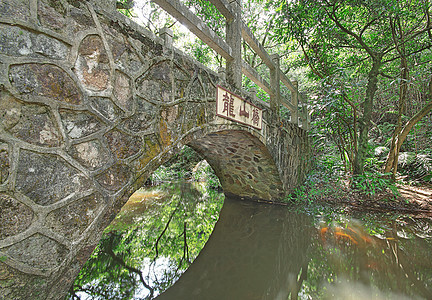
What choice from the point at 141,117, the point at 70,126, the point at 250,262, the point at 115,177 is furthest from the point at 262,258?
the point at 70,126

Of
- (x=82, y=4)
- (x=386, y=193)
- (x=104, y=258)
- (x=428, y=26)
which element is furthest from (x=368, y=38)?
(x=104, y=258)

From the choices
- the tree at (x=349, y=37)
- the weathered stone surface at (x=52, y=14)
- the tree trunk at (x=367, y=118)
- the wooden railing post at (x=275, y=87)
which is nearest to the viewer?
the weathered stone surface at (x=52, y=14)

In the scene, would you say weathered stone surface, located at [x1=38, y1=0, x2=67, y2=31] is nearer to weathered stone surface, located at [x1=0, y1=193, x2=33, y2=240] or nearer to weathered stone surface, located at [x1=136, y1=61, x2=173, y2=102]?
weathered stone surface, located at [x1=136, y1=61, x2=173, y2=102]

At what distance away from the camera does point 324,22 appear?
3871mm

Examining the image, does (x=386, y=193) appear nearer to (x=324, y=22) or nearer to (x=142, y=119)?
(x=324, y=22)

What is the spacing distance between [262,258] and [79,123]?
2201 mm

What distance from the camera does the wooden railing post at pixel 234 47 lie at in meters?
2.52

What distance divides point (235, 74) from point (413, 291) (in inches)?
106

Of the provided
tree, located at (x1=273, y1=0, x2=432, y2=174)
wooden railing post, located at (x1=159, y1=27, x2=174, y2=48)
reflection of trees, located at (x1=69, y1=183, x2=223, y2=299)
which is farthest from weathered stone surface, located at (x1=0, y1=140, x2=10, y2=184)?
tree, located at (x1=273, y1=0, x2=432, y2=174)

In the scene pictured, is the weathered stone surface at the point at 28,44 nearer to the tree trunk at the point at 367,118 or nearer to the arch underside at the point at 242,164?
the arch underside at the point at 242,164

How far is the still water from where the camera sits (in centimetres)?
172

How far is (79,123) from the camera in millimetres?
1089

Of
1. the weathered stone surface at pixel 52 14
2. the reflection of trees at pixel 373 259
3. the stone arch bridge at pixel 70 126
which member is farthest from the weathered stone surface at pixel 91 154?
the reflection of trees at pixel 373 259

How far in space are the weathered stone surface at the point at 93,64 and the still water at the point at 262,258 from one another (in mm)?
1680
